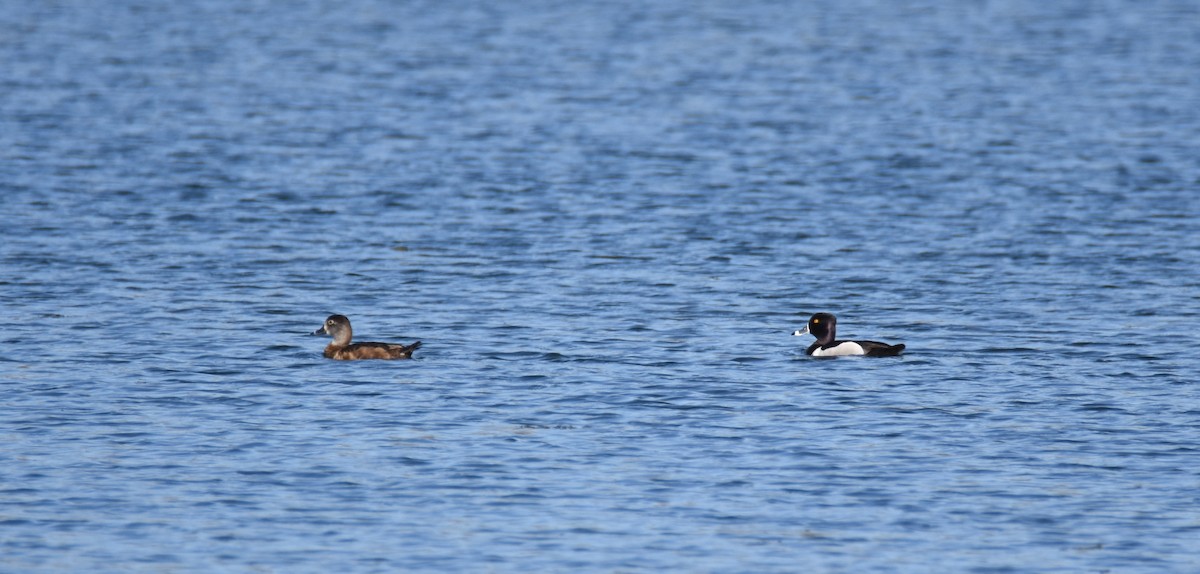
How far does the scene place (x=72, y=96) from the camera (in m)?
43.1

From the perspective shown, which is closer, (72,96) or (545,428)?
(545,428)

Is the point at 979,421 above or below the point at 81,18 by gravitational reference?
below

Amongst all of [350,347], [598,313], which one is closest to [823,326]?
[598,313]

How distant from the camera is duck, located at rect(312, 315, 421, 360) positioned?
1970 cm

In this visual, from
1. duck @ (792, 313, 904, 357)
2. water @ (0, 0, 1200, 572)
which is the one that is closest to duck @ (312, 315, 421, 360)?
water @ (0, 0, 1200, 572)

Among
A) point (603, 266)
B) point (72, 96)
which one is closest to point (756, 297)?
point (603, 266)

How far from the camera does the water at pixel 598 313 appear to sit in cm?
1388

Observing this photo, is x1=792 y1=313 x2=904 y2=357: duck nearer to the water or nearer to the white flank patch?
the white flank patch

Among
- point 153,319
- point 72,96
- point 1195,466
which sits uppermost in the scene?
point 72,96

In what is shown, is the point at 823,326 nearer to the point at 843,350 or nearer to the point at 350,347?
the point at 843,350

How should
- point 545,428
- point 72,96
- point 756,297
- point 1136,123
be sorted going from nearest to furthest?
1. point 545,428
2. point 756,297
3. point 1136,123
4. point 72,96

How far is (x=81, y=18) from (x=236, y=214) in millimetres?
35626

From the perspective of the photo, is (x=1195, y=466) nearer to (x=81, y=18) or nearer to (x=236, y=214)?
(x=236, y=214)

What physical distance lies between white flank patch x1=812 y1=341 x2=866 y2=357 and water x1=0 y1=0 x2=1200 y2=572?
1.67ft
